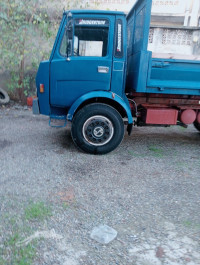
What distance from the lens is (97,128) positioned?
13.2 ft

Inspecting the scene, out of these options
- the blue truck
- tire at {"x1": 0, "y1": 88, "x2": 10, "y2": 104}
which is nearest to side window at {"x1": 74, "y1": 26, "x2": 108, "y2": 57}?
the blue truck

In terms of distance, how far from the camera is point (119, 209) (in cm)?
254

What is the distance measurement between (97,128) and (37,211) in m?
1.96

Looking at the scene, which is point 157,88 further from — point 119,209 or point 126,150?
point 119,209

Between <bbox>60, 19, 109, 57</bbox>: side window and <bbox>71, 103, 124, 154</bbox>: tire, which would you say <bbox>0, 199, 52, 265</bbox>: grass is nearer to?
<bbox>71, 103, 124, 154</bbox>: tire

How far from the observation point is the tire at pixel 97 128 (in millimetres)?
3943

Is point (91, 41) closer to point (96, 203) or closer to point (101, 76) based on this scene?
point (101, 76)

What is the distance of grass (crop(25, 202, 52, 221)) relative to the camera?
2.33 metres

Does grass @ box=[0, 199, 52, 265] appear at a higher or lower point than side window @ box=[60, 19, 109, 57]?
lower

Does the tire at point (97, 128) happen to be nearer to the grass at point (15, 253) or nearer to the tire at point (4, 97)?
the grass at point (15, 253)

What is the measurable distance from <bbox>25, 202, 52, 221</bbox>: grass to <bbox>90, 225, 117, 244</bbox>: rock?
0.54 m

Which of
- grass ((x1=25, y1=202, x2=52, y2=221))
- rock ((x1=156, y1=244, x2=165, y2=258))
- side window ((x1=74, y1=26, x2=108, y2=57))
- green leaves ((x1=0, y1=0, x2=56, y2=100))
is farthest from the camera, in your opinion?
green leaves ((x1=0, y1=0, x2=56, y2=100))

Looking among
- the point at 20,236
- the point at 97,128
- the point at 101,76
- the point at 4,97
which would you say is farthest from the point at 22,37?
the point at 20,236

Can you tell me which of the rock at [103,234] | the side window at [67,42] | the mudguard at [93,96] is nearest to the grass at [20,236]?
the rock at [103,234]
